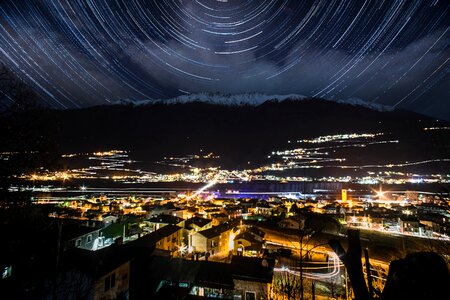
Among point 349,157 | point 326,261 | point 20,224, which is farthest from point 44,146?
point 349,157

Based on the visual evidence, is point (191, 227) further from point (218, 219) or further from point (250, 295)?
point (250, 295)

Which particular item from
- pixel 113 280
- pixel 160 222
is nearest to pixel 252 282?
pixel 113 280

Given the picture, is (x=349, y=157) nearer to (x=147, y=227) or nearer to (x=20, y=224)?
(x=147, y=227)

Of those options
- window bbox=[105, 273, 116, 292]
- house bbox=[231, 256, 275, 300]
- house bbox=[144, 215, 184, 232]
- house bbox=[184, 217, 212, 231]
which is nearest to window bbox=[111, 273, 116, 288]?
window bbox=[105, 273, 116, 292]

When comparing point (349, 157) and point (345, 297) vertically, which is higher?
point (349, 157)

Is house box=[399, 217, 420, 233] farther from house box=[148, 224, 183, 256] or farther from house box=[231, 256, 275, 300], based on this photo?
house box=[148, 224, 183, 256]

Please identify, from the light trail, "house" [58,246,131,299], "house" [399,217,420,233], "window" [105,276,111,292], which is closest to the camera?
"house" [58,246,131,299]

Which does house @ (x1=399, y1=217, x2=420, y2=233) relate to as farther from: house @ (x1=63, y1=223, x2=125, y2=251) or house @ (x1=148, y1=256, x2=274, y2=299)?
house @ (x1=63, y1=223, x2=125, y2=251)

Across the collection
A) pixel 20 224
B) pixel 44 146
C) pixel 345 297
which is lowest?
pixel 345 297

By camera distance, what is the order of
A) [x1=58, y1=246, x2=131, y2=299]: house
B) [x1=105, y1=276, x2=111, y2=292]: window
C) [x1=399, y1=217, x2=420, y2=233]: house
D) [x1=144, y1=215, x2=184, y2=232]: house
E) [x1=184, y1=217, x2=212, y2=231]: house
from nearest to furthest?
[x1=58, y1=246, x2=131, y2=299]: house < [x1=105, y1=276, x2=111, y2=292]: window < [x1=184, y1=217, x2=212, y2=231]: house < [x1=144, y1=215, x2=184, y2=232]: house < [x1=399, y1=217, x2=420, y2=233]: house

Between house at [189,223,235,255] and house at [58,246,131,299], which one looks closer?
house at [58,246,131,299]

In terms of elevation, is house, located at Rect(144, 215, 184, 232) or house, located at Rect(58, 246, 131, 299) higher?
house, located at Rect(58, 246, 131, 299)
